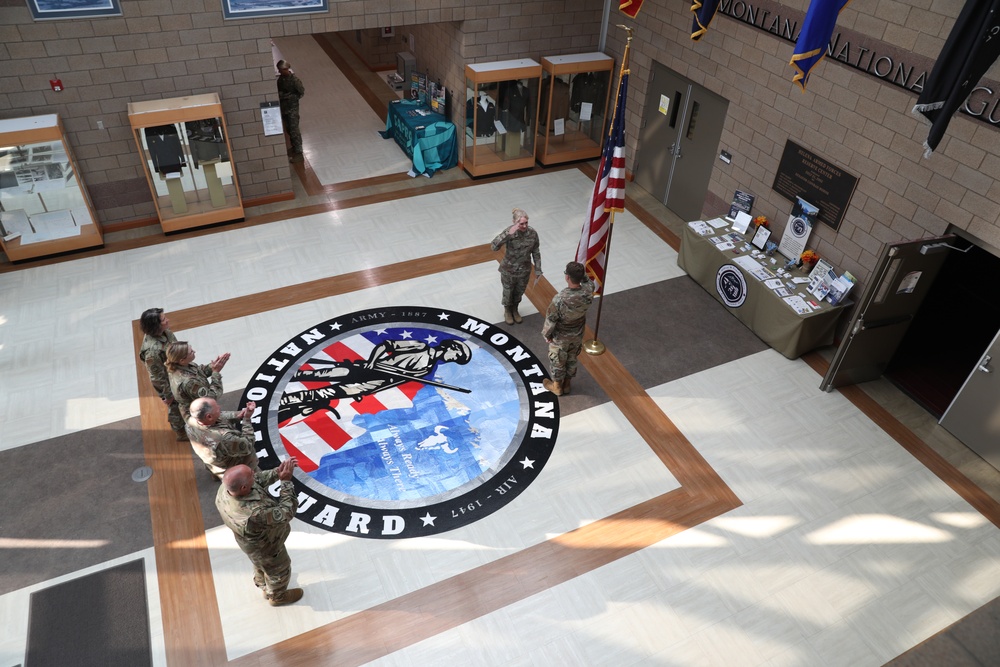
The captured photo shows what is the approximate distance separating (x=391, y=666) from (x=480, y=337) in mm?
3972

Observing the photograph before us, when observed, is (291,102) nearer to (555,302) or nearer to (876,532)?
(555,302)

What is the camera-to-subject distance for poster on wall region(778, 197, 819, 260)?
26.8 ft

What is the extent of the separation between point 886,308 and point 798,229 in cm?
172

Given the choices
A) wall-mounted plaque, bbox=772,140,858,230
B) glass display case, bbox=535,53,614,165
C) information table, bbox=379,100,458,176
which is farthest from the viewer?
information table, bbox=379,100,458,176

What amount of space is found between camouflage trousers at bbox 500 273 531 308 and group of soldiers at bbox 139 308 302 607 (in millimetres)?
3320

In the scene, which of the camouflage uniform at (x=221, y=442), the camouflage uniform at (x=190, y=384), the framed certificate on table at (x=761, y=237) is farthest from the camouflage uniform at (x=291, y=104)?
the framed certificate on table at (x=761, y=237)

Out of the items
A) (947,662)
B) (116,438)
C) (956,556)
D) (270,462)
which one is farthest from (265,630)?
(956,556)

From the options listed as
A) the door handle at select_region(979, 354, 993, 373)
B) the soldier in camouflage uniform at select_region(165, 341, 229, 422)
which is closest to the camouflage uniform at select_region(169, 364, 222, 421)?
the soldier in camouflage uniform at select_region(165, 341, 229, 422)

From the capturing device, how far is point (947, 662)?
5215mm

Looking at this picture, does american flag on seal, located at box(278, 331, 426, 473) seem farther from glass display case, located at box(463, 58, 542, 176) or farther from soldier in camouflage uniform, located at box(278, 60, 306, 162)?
soldier in camouflage uniform, located at box(278, 60, 306, 162)

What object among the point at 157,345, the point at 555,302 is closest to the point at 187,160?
the point at 157,345

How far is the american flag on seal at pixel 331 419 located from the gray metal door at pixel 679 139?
564cm

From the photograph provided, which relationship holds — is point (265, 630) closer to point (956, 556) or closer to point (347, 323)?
point (347, 323)

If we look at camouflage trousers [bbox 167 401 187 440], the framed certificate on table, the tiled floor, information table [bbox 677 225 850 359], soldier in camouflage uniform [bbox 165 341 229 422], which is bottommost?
the tiled floor
